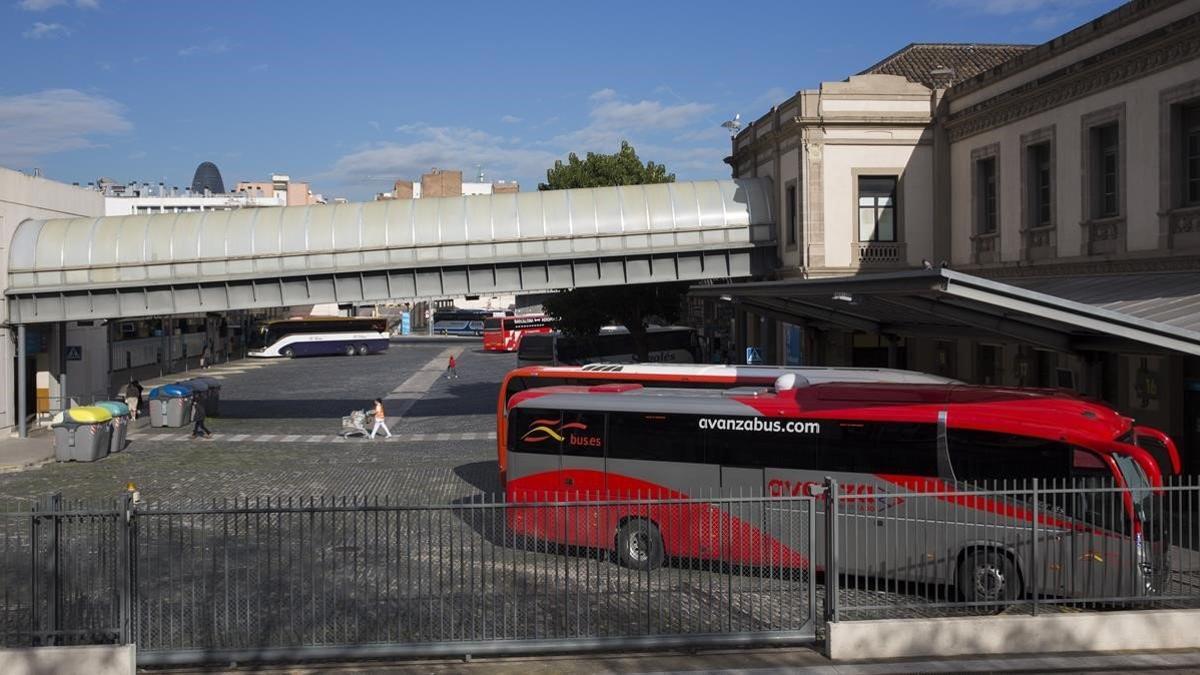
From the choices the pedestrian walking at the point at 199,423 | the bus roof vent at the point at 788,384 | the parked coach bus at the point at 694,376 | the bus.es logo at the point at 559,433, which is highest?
the bus roof vent at the point at 788,384

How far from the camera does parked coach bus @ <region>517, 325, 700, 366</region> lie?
53.6 m

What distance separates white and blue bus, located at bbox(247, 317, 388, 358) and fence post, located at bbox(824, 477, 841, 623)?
65.9 m

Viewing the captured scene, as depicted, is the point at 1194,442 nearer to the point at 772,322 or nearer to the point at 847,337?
the point at 847,337

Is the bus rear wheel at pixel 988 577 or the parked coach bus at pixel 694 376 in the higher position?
the parked coach bus at pixel 694 376

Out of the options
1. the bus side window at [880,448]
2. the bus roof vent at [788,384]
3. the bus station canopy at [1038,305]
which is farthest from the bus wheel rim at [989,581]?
the bus roof vent at [788,384]

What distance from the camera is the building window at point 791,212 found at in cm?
3381

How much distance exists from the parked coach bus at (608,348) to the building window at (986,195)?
965 inches

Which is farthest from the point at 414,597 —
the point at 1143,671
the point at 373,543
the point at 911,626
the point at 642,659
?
the point at 1143,671

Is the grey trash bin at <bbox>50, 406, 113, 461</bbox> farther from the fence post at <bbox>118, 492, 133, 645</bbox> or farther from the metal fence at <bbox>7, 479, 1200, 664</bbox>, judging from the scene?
the fence post at <bbox>118, 492, 133, 645</bbox>

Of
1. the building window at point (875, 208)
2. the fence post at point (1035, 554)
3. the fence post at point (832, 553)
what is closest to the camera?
the fence post at point (832, 553)

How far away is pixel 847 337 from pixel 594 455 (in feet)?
65.0

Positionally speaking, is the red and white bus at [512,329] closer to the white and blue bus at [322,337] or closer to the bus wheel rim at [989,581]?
the white and blue bus at [322,337]

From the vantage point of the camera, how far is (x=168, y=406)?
34.3m

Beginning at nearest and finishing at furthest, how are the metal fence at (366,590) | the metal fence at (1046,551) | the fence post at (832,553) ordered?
the metal fence at (366,590), the fence post at (832,553), the metal fence at (1046,551)
